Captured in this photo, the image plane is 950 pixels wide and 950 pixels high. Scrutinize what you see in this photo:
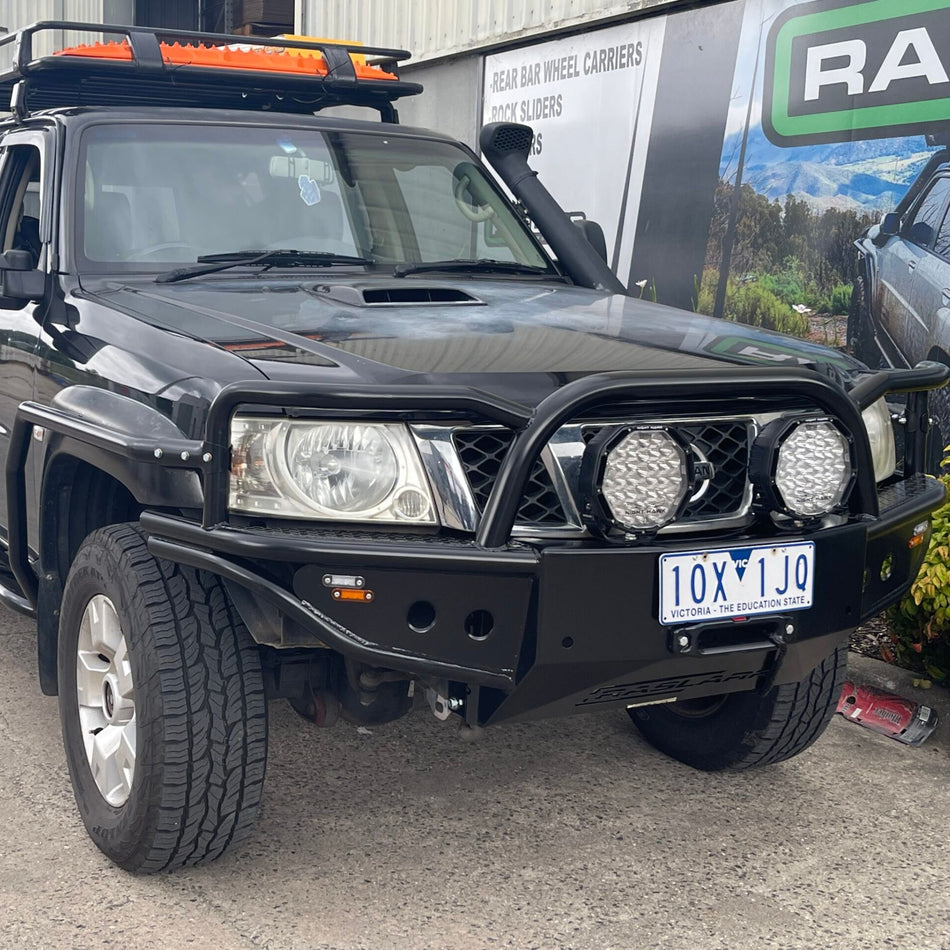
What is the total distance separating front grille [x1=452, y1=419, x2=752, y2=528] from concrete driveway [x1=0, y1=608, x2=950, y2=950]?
0.93 metres

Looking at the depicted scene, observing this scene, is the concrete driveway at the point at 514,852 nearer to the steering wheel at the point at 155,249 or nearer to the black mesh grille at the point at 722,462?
the black mesh grille at the point at 722,462

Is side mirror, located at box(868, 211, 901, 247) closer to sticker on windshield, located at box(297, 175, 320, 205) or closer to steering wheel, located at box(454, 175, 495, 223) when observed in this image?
steering wheel, located at box(454, 175, 495, 223)

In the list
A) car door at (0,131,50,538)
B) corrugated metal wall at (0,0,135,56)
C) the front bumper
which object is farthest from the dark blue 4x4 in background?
corrugated metal wall at (0,0,135,56)

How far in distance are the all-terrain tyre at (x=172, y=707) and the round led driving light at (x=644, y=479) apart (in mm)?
884

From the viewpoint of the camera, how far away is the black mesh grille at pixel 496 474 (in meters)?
2.69

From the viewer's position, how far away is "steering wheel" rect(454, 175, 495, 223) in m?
4.53

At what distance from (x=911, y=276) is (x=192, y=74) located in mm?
3427

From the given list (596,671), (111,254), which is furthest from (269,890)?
(111,254)

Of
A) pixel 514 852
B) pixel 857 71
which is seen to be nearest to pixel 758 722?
pixel 514 852

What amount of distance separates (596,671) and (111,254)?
2021mm

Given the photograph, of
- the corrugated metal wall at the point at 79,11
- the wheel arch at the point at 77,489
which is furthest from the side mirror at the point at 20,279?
the corrugated metal wall at the point at 79,11

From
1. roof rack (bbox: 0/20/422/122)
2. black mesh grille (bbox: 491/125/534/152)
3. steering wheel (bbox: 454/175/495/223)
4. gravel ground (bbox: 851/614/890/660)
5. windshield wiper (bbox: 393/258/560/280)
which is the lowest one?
gravel ground (bbox: 851/614/890/660)

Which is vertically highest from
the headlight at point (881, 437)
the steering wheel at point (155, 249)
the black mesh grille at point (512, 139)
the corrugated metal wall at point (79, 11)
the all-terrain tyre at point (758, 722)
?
the corrugated metal wall at point (79, 11)

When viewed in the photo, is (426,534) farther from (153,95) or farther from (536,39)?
(536,39)
